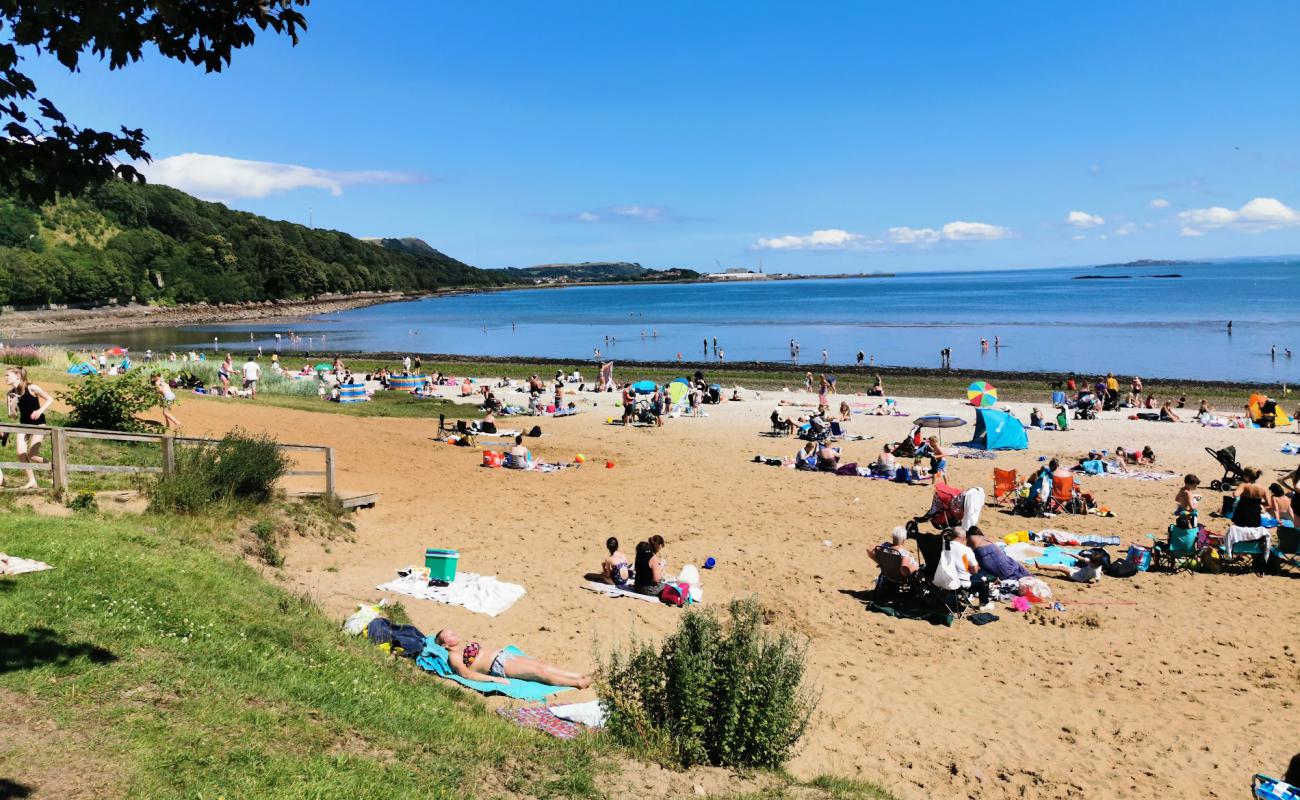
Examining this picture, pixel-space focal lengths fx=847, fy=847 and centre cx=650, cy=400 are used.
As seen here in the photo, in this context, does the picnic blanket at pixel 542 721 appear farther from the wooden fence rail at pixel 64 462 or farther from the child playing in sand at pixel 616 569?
the wooden fence rail at pixel 64 462

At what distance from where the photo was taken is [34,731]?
4613 mm

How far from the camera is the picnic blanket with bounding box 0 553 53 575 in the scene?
22.1 feet

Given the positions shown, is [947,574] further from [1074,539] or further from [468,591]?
[468,591]

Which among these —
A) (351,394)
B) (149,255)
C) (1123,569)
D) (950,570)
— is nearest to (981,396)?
(1123,569)

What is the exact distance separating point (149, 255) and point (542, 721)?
133306 mm

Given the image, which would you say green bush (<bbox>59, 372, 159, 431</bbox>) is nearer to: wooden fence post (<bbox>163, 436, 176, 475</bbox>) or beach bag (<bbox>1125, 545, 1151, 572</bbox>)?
wooden fence post (<bbox>163, 436, 176, 475</bbox>)

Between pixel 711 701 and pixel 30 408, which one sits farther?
pixel 30 408

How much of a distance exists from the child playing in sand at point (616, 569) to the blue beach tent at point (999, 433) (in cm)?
1382

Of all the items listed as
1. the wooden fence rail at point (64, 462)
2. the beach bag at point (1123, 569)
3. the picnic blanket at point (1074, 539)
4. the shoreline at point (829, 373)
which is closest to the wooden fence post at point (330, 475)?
the wooden fence rail at point (64, 462)

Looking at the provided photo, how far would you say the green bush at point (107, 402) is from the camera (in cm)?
1393

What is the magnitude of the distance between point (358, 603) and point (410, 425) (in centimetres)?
1510

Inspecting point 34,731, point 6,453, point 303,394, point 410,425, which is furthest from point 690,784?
point 303,394

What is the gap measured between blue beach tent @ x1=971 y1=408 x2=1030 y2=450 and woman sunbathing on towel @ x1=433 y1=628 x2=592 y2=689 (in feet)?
54.1

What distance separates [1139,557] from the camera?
1144 cm
